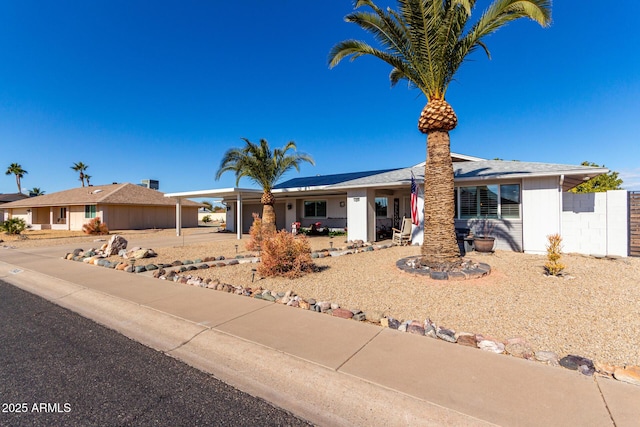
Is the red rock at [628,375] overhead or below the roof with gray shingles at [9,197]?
below

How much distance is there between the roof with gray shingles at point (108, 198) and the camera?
1093 inches

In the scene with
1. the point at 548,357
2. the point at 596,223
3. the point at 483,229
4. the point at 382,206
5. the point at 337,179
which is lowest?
the point at 548,357

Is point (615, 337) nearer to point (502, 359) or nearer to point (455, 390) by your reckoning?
point (502, 359)

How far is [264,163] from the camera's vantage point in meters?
16.3

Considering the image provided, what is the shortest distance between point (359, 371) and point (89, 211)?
3325 cm

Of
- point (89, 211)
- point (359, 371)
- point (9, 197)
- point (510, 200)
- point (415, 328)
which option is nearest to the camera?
point (359, 371)

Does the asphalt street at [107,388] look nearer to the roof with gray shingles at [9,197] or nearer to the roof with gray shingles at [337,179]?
the roof with gray shingles at [337,179]

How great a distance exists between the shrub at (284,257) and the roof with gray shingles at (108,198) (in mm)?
25608

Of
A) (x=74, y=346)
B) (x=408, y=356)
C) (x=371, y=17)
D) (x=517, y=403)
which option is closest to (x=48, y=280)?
(x=74, y=346)

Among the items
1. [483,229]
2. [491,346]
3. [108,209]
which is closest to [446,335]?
[491,346]

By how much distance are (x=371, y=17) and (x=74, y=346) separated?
9.39 m

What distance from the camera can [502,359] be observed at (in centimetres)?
352

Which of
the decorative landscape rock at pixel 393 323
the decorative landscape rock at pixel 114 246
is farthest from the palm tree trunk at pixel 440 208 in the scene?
the decorative landscape rock at pixel 114 246

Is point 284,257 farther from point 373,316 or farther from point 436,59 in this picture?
point 436,59
